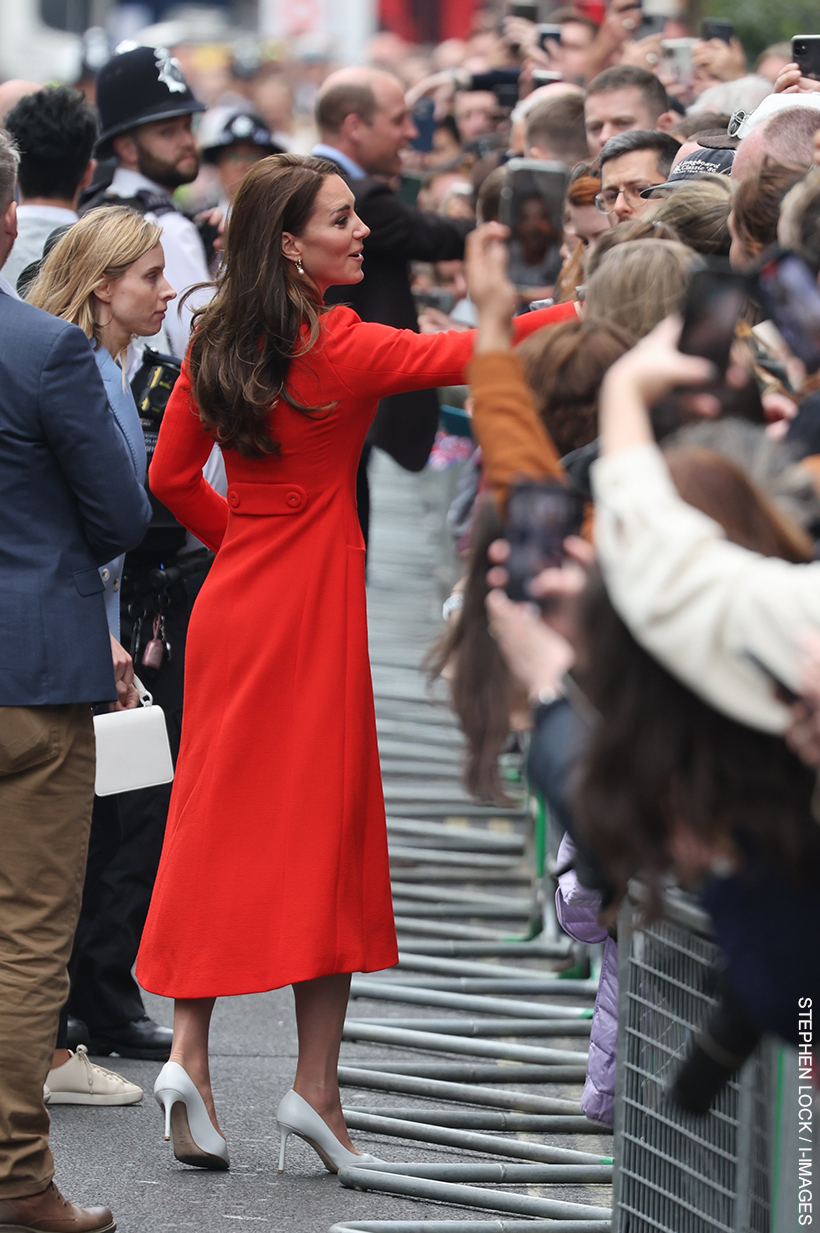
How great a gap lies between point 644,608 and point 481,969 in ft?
13.6

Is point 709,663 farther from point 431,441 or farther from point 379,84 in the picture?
point 379,84

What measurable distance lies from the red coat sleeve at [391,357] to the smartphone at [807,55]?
148 cm

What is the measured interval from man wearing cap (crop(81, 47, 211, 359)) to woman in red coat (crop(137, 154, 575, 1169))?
2161 mm

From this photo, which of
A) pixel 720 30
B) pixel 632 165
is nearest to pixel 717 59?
pixel 720 30

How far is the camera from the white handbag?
4.54 metres

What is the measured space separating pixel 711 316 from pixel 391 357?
6.07 ft

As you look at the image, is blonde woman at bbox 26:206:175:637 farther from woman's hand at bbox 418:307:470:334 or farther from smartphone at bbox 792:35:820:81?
woman's hand at bbox 418:307:470:334

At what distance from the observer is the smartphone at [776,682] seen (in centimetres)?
204

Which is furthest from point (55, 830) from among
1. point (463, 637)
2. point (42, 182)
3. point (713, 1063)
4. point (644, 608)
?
point (42, 182)

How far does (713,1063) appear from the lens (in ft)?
7.99

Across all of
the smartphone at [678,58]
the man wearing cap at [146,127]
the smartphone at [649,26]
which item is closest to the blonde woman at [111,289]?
the man wearing cap at [146,127]

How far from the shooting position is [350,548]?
14.1 ft

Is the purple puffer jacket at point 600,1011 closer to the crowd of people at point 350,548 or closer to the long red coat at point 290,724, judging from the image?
the crowd of people at point 350,548

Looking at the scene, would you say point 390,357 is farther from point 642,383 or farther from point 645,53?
point 645,53
